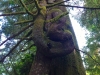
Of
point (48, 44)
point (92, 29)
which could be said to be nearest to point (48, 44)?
point (48, 44)

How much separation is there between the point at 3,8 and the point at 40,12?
4.44ft

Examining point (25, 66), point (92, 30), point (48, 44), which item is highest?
point (48, 44)

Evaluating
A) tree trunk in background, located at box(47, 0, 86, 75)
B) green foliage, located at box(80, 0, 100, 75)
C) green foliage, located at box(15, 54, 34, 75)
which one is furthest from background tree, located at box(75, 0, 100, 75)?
green foliage, located at box(15, 54, 34, 75)

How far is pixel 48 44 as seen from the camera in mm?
2197

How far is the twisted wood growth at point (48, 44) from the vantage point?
2155 millimetres

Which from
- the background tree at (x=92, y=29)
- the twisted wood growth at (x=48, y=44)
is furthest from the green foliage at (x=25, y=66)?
the background tree at (x=92, y=29)

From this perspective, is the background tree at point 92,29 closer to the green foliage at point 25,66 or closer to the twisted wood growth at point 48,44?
the twisted wood growth at point 48,44

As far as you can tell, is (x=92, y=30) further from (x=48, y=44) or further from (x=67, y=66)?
(x=48, y=44)

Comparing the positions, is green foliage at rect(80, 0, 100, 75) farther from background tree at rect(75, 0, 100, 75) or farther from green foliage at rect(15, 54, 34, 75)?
green foliage at rect(15, 54, 34, 75)

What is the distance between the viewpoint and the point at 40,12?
2486 mm

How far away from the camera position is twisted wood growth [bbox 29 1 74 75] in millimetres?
2155

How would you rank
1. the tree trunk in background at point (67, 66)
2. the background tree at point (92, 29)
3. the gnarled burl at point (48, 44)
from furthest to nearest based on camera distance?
the background tree at point (92, 29), the tree trunk in background at point (67, 66), the gnarled burl at point (48, 44)

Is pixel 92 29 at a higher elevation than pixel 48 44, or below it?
below

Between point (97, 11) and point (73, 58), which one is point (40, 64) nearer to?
point (73, 58)
